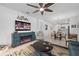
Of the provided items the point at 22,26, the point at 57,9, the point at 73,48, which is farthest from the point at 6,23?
the point at 73,48

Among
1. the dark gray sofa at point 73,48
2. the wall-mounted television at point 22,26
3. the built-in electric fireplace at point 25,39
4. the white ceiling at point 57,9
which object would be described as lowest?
the dark gray sofa at point 73,48

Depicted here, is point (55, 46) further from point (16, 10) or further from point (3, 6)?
point (3, 6)

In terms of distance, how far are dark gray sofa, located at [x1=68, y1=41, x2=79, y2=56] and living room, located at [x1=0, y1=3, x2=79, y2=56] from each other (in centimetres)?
5

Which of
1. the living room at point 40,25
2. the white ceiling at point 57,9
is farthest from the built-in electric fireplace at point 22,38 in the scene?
the white ceiling at point 57,9

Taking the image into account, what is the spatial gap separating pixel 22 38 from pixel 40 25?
38cm

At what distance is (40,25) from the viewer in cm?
189

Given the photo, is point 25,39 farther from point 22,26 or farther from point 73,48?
point 73,48

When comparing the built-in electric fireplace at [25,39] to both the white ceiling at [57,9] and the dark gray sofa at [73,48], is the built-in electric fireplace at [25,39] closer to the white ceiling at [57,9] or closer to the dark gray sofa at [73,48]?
the white ceiling at [57,9]

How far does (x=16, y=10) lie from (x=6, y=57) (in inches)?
31.6

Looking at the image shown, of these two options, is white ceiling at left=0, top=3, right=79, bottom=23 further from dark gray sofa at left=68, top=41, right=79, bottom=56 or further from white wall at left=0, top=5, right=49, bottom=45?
dark gray sofa at left=68, top=41, right=79, bottom=56

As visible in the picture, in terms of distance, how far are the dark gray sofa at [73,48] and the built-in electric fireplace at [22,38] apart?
623 mm

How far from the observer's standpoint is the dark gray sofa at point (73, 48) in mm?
1816

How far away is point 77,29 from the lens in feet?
5.91

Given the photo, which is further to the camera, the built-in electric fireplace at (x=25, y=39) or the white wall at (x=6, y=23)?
the built-in electric fireplace at (x=25, y=39)
